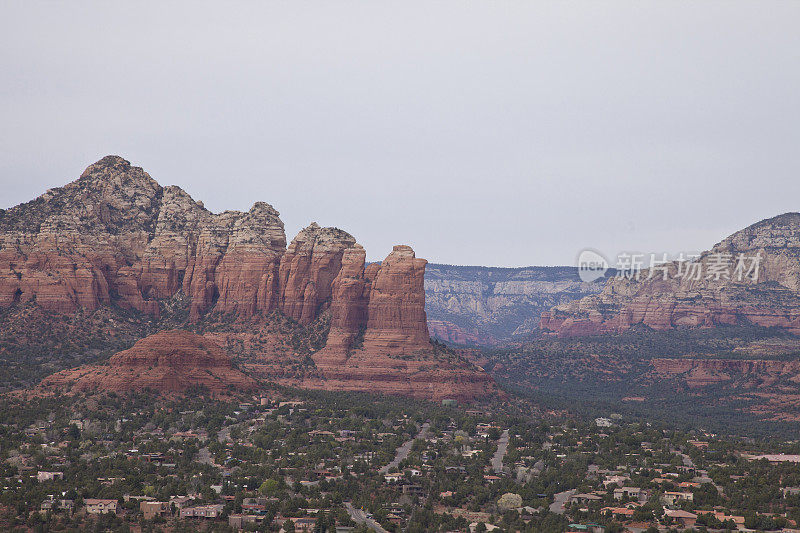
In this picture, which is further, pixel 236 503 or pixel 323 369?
pixel 323 369

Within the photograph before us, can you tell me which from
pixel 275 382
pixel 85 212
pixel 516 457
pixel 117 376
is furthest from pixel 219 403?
pixel 85 212

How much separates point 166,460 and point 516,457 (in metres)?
38.9

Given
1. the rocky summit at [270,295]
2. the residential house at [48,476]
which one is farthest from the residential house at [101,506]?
the rocky summit at [270,295]

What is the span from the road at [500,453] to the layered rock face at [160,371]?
118 feet

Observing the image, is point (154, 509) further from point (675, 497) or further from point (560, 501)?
point (675, 497)

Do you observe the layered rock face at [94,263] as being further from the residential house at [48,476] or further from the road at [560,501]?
the road at [560,501]

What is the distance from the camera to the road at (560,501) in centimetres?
10656

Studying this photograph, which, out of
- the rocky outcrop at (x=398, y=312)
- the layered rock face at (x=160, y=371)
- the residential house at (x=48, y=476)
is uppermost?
the rocky outcrop at (x=398, y=312)

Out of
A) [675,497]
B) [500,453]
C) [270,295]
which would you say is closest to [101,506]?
[675,497]

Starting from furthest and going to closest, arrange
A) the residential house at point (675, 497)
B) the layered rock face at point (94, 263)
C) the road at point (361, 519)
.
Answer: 1. the layered rock face at point (94, 263)
2. the residential house at point (675, 497)
3. the road at point (361, 519)

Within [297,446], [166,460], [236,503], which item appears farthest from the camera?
[297,446]

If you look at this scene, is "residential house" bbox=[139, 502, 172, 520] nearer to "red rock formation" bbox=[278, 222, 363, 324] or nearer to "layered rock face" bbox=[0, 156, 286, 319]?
"red rock formation" bbox=[278, 222, 363, 324]

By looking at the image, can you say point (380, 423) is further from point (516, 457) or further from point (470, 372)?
point (470, 372)

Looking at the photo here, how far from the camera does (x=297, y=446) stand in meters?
Result: 132
